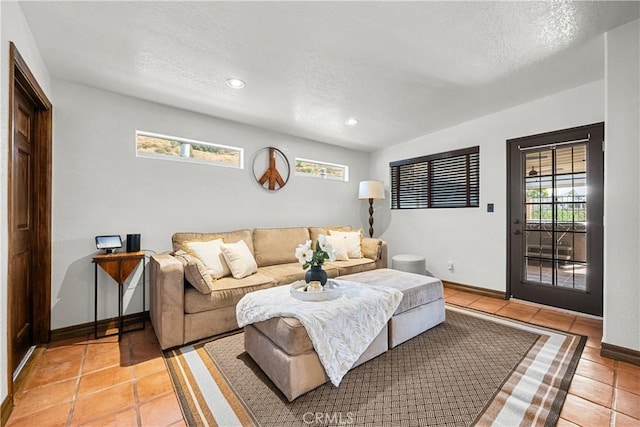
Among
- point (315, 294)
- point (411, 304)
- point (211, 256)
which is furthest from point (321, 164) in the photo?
point (315, 294)

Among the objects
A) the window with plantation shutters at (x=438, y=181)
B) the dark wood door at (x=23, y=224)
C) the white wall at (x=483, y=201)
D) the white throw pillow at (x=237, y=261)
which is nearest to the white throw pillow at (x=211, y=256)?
the white throw pillow at (x=237, y=261)

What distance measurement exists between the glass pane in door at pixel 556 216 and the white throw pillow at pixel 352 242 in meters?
2.04

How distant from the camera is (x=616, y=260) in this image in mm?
2027

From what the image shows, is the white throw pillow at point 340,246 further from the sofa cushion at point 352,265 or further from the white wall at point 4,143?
the white wall at point 4,143

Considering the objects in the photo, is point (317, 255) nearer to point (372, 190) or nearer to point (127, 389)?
point (127, 389)

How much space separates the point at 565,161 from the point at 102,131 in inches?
193

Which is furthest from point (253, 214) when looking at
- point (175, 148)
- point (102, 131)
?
point (102, 131)

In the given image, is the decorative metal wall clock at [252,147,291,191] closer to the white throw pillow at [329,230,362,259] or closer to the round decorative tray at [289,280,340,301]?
the white throw pillow at [329,230,362,259]

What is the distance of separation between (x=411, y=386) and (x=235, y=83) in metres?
2.87

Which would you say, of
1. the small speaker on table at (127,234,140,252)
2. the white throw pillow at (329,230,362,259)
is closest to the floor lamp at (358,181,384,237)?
the white throw pillow at (329,230,362,259)

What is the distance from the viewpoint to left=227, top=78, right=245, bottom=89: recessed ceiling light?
257 cm

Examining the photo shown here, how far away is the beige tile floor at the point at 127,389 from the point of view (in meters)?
1.49

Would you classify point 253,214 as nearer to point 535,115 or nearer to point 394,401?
point 394,401

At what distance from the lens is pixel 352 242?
3.95 meters
